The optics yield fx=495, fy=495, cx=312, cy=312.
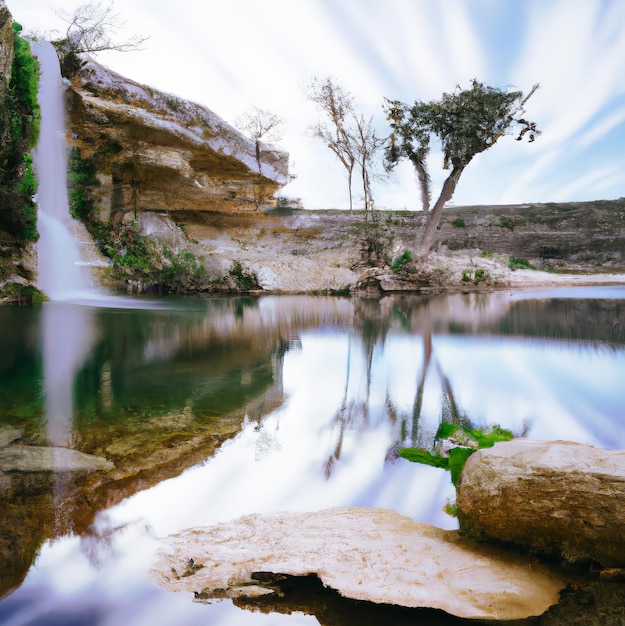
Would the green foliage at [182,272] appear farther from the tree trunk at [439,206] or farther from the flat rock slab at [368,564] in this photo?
the flat rock slab at [368,564]

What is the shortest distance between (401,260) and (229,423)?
17090mm

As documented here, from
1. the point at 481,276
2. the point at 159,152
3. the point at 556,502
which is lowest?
the point at 556,502

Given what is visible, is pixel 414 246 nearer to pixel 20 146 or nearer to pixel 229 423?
pixel 20 146

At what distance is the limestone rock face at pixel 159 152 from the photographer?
1711cm

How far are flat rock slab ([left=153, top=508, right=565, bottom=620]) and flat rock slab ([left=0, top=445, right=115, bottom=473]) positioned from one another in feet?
3.76

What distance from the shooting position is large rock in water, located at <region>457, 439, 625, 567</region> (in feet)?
7.09

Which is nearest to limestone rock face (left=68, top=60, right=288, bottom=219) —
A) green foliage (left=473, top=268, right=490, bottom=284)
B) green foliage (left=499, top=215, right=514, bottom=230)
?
green foliage (left=473, top=268, right=490, bottom=284)

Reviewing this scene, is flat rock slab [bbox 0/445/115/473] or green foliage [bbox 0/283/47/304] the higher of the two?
green foliage [bbox 0/283/47/304]

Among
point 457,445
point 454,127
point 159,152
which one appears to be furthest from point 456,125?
point 457,445

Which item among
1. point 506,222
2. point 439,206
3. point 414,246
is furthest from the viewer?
point 506,222

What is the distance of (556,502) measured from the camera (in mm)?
2211

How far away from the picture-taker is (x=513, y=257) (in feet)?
78.3

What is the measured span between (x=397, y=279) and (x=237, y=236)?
25.2 feet

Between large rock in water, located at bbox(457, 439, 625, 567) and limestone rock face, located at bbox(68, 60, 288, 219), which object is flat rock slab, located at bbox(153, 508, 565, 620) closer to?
large rock in water, located at bbox(457, 439, 625, 567)
